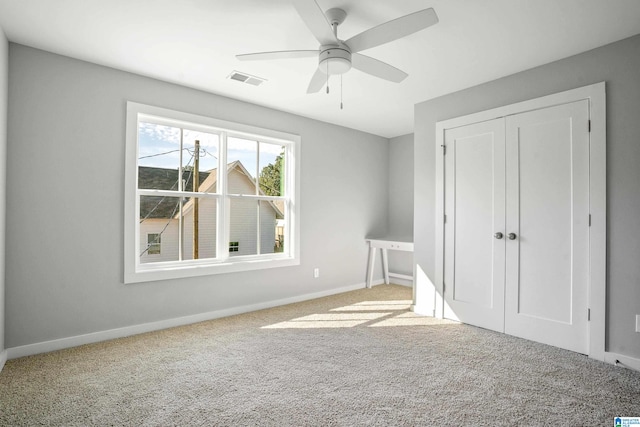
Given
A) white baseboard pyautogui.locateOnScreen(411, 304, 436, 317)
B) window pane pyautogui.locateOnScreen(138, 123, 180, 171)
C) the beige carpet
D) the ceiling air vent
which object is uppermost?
the ceiling air vent

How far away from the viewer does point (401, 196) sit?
576 centimetres

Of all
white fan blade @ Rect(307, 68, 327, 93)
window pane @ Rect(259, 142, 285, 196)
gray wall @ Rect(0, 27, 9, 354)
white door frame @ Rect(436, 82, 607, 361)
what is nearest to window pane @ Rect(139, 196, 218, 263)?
window pane @ Rect(259, 142, 285, 196)

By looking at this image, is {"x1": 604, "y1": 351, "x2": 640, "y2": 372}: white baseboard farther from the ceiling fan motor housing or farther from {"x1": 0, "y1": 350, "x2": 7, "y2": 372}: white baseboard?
{"x1": 0, "y1": 350, "x2": 7, "y2": 372}: white baseboard

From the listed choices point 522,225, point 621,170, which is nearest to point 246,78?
point 522,225

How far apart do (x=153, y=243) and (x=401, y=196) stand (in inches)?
149

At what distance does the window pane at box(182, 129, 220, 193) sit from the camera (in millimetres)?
3787

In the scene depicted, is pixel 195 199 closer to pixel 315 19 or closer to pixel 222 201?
pixel 222 201

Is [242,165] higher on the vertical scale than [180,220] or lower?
higher

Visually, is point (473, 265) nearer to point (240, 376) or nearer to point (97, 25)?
point (240, 376)

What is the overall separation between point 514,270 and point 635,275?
86 centimetres

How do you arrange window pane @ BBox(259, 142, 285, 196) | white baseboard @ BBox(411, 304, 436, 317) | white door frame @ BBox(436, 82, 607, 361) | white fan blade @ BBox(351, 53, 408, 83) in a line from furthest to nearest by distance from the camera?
window pane @ BBox(259, 142, 285, 196) < white baseboard @ BBox(411, 304, 436, 317) < white door frame @ BBox(436, 82, 607, 361) < white fan blade @ BBox(351, 53, 408, 83)

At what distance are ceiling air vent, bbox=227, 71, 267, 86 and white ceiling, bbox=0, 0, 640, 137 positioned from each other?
0.07 meters

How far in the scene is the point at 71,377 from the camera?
96.4 inches

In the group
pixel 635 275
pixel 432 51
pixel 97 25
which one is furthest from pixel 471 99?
pixel 97 25
